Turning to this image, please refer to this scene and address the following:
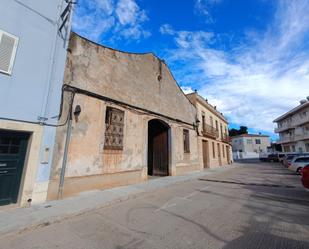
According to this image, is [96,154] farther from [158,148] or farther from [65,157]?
[158,148]

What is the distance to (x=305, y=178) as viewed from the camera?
23.1 feet

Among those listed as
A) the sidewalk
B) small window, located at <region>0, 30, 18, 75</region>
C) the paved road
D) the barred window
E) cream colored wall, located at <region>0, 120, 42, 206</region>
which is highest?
small window, located at <region>0, 30, 18, 75</region>

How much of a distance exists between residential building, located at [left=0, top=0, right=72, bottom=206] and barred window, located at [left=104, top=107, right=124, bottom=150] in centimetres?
231

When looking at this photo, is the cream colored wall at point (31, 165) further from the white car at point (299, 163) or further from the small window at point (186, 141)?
the white car at point (299, 163)

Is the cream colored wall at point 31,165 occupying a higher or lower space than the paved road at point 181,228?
higher

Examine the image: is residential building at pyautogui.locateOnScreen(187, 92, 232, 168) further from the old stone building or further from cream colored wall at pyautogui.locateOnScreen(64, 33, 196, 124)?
the old stone building

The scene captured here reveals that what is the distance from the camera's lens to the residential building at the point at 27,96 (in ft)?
16.9

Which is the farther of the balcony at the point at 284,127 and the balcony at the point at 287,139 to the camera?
the balcony at the point at 284,127

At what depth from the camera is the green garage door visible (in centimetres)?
507

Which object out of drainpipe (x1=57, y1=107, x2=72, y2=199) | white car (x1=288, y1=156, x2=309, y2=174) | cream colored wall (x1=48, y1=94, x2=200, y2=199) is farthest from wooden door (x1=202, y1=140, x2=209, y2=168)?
drainpipe (x1=57, y1=107, x2=72, y2=199)

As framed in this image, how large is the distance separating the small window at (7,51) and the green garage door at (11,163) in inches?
71.8

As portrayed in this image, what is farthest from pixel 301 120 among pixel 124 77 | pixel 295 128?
pixel 124 77

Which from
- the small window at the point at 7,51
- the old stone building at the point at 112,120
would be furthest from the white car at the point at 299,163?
the small window at the point at 7,51

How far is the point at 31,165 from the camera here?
5.47m
